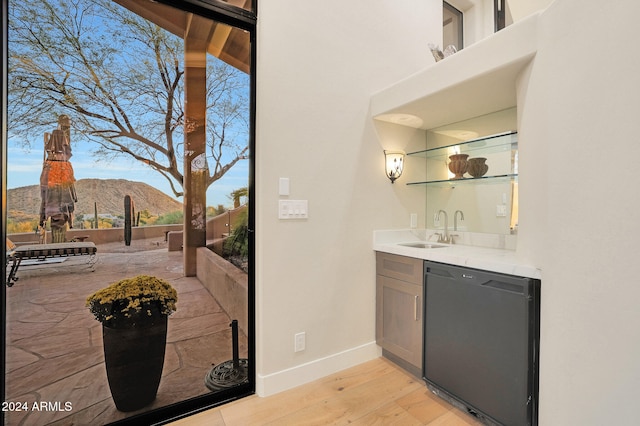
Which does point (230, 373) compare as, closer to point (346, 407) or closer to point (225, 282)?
point (225, 282)

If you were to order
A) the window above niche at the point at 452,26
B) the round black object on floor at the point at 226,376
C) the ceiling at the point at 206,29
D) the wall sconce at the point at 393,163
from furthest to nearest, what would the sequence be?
the window above niche at the point at 452,26
the wall sconce at the point at 393,163
the round black object on floor at the point at 226,376
the ceiling at the point at 206,29

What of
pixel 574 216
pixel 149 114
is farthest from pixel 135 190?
pixel 574 216

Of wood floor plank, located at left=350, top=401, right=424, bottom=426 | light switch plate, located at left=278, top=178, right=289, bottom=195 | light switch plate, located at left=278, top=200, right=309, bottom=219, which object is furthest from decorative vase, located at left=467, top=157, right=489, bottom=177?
wood floor plank, located at left=350, top=401, right=424, bottom=426

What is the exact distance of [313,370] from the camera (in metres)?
2.12

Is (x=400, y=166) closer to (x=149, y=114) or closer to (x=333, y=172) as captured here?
(x=333, y=172)

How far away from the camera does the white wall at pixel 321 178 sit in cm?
195

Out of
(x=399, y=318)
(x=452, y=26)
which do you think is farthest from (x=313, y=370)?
(x=452, y=26)

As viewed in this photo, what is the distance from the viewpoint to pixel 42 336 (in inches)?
57.1

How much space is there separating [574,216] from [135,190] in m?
2.25

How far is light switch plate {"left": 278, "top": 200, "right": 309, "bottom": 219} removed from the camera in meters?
1.99

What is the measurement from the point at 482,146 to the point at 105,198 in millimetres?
2666

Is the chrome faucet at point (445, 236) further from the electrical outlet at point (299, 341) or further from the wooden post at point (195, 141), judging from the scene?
the wooden post at point (195, 141)

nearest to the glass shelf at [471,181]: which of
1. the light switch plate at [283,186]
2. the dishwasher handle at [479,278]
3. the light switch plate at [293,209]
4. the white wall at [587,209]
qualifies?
the white wall at [587,209]

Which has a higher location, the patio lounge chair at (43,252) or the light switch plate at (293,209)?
the light switch plate at (293,209)
